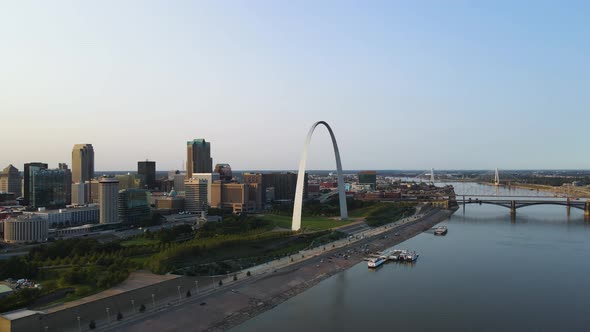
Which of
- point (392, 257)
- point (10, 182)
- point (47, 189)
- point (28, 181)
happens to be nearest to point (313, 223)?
point (392, 257)

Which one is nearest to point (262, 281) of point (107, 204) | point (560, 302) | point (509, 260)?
point (560, 302)

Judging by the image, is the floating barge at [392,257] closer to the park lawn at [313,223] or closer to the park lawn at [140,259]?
the park lawn at [313,223]

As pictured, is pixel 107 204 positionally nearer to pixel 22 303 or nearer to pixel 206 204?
pixel 206 204

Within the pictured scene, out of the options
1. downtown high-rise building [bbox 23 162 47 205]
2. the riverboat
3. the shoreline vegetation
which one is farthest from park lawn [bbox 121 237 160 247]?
downtown high-rise building [bbox 23 162 47 205]

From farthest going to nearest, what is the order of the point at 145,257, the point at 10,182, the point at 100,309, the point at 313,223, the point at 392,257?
the point at 10,182, the point at 313,223, the point at 392,257, the point at 145,257, the point at 100,309

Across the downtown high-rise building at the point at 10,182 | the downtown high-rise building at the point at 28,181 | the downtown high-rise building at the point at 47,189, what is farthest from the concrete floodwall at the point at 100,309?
the downtown high-rise building at the point at 10,182

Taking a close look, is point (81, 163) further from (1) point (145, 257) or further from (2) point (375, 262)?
(2) point (375, 262)
